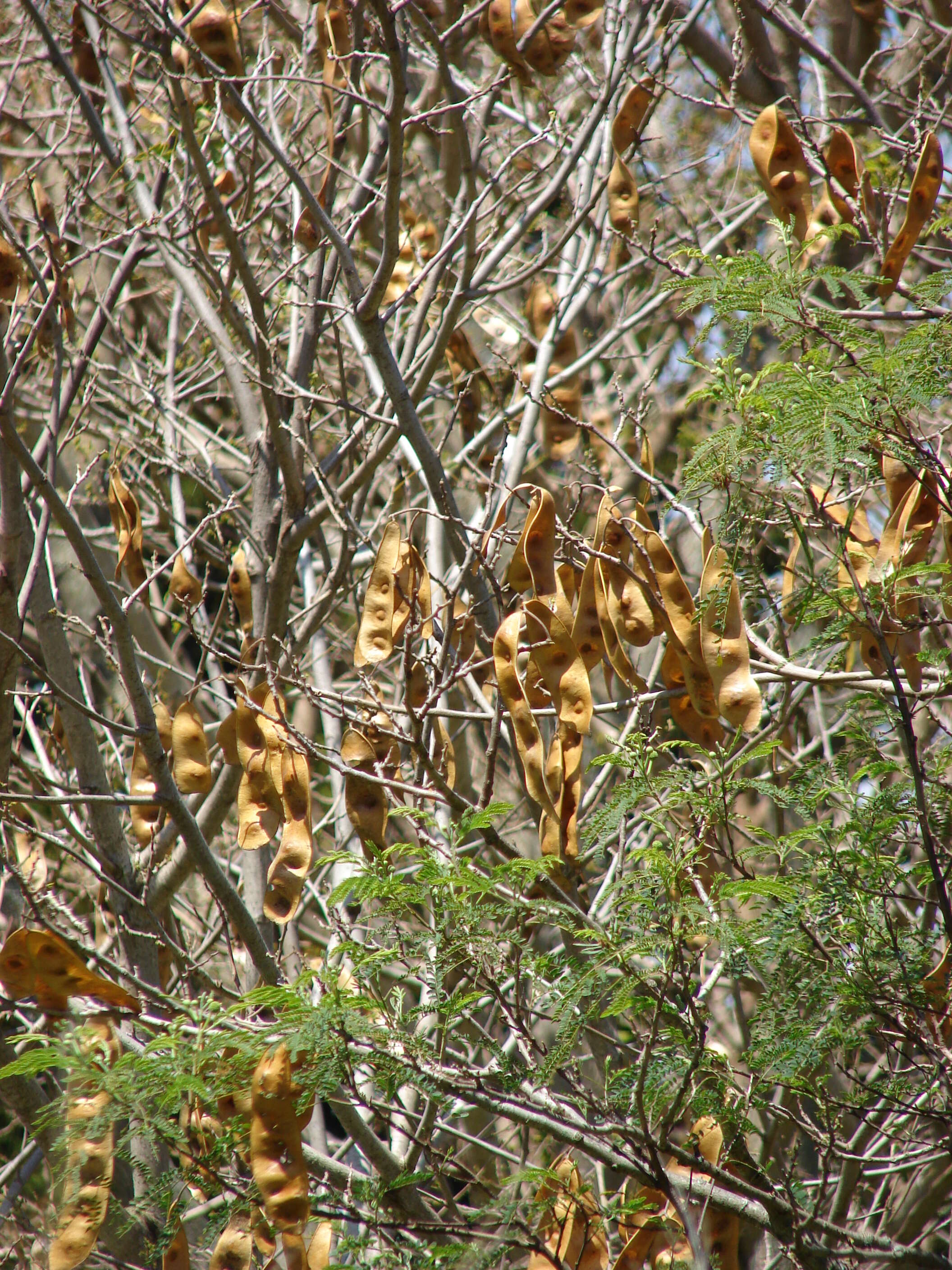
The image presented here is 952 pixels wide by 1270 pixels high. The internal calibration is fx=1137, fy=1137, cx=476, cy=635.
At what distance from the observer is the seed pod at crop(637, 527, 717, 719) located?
256 cm

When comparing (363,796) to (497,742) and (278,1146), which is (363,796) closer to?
(497,742)

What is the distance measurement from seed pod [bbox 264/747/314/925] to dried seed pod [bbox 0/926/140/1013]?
437 millimetres

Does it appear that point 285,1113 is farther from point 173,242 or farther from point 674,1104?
point 173,242

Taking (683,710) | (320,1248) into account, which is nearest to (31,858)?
(320,1248)

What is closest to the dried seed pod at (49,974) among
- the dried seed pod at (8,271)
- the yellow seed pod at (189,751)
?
the yellow seed pod at (189,751)

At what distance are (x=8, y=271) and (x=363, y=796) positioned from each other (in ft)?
7.06

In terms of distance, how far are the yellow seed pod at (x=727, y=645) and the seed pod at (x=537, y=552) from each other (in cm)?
45

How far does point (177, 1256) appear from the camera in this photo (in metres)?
2.82

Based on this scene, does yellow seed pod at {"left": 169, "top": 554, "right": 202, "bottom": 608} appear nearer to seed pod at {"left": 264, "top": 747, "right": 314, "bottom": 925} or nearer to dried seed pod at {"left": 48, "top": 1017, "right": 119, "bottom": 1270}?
seed pod at {"left": 264, "top": 747, "right": 314, "bottom": 925}

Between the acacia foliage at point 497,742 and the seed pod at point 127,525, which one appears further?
the seed pod at point 127,525

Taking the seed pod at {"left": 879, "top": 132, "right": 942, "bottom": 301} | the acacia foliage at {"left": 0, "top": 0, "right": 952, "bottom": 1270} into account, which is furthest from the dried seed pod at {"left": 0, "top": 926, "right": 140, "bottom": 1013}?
the seed pod at {"left": 879, "top": 132, "right": 942, "bottom": 301}

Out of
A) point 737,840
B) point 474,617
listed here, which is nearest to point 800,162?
point 474,617

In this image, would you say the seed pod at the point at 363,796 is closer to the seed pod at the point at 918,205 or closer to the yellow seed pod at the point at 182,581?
the yellow seed pod at the point at 182,581

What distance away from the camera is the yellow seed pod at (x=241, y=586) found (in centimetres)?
399
